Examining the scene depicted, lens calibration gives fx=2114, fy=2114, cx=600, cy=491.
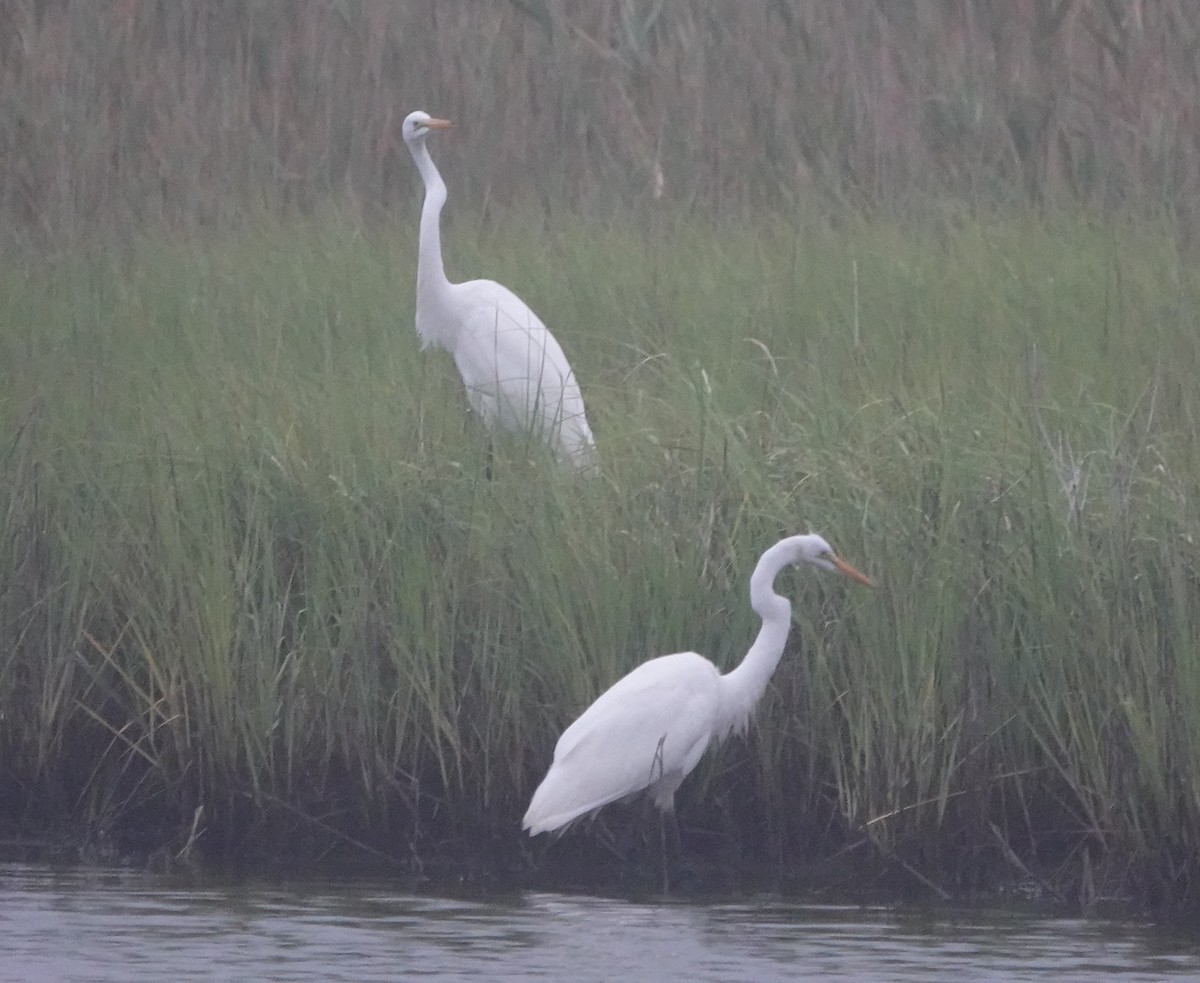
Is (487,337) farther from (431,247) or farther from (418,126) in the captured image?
(418,126)

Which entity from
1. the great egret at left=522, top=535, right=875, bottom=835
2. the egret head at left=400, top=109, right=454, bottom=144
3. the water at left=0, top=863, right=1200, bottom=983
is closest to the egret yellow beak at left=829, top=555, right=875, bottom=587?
the great egret at left=522, top=535, right=875, bottom=835

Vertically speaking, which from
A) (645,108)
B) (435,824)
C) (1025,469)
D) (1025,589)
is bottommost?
(435,824)

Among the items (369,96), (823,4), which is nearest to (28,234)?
(369,96)

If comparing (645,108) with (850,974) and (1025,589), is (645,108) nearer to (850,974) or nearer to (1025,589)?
(1025,589)

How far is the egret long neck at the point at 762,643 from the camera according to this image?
452cm

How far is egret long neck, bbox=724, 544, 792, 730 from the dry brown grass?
133 inches

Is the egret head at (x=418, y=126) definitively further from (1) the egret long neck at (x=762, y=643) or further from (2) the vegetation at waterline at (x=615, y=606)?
(1) the egret long neck at (x=762, y=643)

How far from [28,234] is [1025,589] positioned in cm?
496

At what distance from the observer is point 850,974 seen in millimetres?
3877

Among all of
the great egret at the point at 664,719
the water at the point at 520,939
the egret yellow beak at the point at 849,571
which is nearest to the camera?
the water at the point at 520,939

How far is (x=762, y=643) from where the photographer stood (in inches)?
180

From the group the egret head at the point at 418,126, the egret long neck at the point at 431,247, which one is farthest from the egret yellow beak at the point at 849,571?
the egret head at the point at 418,126

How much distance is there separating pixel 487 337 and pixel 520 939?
116 inches

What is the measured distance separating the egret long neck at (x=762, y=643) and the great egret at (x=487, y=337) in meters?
1.46
